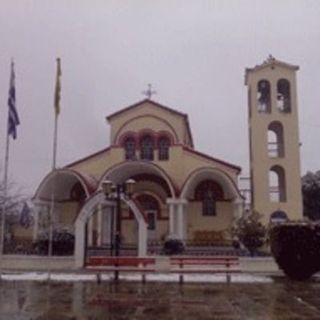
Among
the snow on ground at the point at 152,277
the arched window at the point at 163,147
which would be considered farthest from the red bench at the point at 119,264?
the arched window at the point at 163,147

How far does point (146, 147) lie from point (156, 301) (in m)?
24.3

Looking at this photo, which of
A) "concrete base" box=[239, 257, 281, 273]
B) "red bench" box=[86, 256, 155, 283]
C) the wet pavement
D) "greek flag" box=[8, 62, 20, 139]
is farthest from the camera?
"concrete base" box=[239, 257, 281, 273]

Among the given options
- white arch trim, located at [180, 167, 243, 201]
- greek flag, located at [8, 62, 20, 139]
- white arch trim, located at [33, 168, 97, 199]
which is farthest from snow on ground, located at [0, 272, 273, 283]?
white arch trim, located at [33, 168, 97, 199]

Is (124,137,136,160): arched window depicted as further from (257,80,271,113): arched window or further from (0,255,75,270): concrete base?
(0,255,75,270): concrete base

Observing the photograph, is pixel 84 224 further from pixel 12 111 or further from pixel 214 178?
pixel 214 178

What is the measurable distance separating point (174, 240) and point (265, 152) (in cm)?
1122

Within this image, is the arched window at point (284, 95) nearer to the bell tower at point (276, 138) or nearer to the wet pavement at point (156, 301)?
the bell tower at point (276, 138)

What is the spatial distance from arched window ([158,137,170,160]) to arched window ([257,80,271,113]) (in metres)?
6.50

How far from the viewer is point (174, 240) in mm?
27172

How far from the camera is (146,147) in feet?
Answer: 120

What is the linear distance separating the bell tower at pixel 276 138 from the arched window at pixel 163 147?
5.53m

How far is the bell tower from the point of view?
34812mm

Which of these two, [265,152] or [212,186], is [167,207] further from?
[265,152]

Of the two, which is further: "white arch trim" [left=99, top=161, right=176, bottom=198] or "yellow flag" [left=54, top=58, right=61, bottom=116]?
"white arch trim" [left=99, top=161, right=176, bottom=198]
